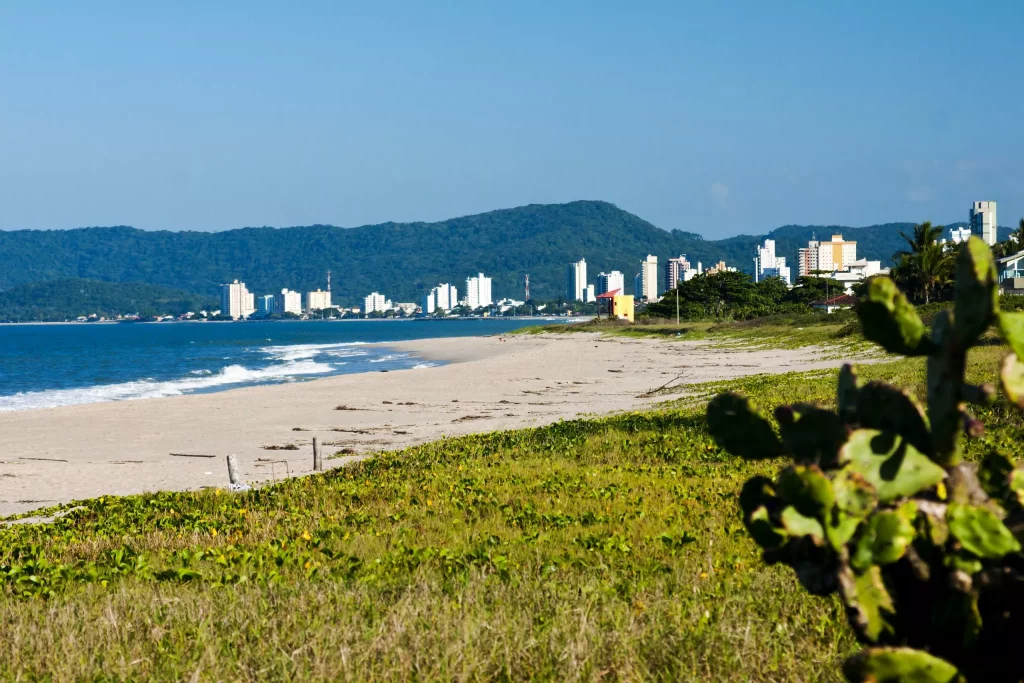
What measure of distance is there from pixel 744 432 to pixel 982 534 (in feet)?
2.76

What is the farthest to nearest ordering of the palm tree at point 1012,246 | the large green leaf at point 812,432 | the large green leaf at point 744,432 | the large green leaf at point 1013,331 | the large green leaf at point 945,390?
1. the palm tree at point 1012,246
2. the large green leaf at point 744,432
3. the large green leaf at point 812,432
4. the large green leaf at point 945,390
5. the large green leaf at point 1013,331

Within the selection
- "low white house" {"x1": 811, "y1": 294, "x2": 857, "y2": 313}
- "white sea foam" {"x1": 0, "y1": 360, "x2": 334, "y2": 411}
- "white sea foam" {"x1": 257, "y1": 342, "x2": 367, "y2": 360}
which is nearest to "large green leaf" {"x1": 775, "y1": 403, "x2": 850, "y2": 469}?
"white sea foam" {"x1": 0, "y1": 360, "x2": 334, "y2": 411}

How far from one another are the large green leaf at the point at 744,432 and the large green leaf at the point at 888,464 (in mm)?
516

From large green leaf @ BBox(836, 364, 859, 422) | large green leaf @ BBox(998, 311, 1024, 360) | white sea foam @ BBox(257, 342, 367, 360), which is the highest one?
large green leaf @ BBox(998, 311, 1024, 360)

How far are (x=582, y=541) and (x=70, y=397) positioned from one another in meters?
49.0

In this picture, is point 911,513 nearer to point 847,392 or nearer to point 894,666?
point 894,666

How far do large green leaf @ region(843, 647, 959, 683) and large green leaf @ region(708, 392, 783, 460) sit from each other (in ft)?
2.81

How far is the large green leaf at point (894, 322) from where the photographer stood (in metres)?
3.04

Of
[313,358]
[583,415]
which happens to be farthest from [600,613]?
[313,358]

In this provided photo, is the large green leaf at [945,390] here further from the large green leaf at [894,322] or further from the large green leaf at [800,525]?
the large green leaf at [800,525]

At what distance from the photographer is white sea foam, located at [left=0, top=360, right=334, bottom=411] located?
48638mm

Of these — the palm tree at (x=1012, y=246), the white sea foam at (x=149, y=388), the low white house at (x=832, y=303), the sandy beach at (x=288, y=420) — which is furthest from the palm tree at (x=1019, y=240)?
the white sea foam at (x=149, y=388)

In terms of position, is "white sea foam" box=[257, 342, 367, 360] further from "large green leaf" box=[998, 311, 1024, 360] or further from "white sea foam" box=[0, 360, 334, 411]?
"large green leaf" box=[998, 311, 1024, 360]

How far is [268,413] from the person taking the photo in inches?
1372
